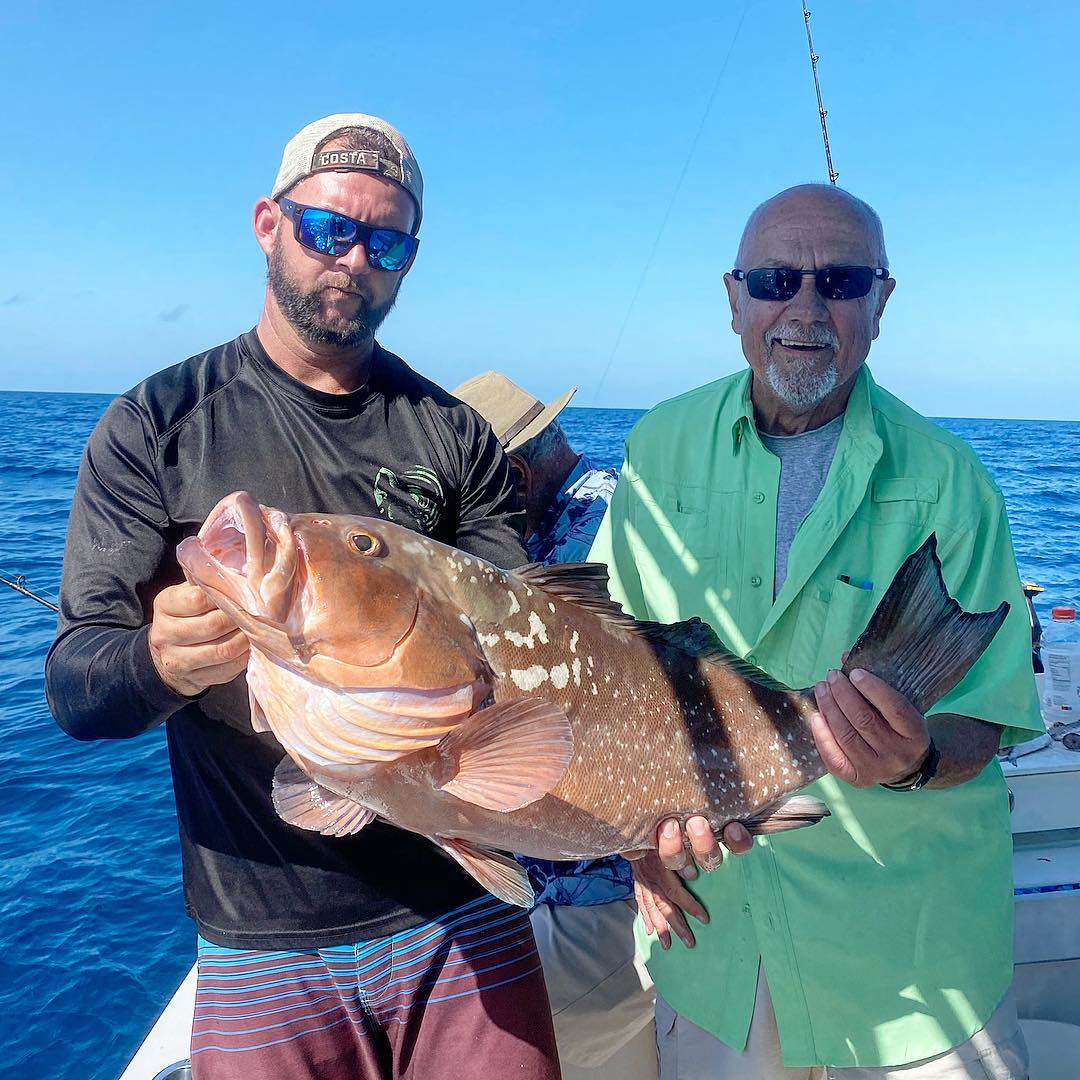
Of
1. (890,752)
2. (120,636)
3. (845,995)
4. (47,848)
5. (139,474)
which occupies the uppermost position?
(139,474)

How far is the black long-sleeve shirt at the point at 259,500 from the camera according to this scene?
7.34 ft

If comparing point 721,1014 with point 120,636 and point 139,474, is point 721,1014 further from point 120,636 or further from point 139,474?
point 139,474

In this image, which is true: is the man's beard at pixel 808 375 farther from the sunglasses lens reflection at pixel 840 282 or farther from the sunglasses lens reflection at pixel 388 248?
the sunglasses lens reflection at pixel 388 248

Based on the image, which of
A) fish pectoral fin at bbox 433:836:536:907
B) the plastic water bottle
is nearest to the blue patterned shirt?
fish pectoral fin at bbox 433:836:536:907

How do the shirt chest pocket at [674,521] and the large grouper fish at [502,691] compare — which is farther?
the shirt chest pocket at [674,521]

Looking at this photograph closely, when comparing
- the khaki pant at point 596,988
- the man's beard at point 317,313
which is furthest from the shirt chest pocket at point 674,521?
the khaki pant at point 596,988

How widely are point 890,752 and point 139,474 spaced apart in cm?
204

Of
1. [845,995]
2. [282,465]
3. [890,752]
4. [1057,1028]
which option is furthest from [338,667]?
[1057,1028]

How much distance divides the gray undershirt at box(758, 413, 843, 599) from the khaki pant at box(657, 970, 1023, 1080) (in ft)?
4.24

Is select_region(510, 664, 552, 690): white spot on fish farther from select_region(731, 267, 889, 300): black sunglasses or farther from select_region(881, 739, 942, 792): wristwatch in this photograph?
select_region(731, 267, 889, 300): black sunglasses

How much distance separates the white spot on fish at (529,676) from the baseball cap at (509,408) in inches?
88.0

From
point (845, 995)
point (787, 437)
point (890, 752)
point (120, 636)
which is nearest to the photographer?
point (120, 636)

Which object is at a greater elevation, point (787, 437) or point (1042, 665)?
point (787, 437)

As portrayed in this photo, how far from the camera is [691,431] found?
9.78 feet
